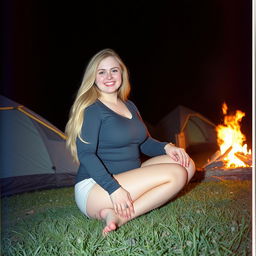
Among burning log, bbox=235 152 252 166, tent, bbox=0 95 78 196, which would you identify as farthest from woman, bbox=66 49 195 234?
tent, bbox=0 95 78 196

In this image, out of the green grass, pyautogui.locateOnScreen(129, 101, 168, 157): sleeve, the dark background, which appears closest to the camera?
the green grass

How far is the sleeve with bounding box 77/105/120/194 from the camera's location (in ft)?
6.31

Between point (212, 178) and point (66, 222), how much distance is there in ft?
7.28

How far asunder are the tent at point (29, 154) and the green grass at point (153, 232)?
1.18 metres

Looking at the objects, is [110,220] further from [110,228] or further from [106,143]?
[106,143]

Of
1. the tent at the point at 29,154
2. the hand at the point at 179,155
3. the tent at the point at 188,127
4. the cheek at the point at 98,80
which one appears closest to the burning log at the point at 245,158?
the hand at the point at 179,155

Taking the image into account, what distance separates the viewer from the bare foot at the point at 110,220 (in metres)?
1.79

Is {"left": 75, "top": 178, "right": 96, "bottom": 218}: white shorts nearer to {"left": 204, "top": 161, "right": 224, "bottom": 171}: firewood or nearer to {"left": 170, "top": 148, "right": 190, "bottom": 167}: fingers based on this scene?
{"left": 170, "top": 148, "right": 190, "bottom": 167}: fingers

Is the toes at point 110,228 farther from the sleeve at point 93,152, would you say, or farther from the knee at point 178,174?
the knee at point 178,174

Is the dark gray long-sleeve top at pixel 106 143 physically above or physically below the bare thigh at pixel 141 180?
above

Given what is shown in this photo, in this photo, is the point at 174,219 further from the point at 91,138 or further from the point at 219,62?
the point at 219,62

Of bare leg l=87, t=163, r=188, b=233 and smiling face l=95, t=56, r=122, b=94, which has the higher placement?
smiling face l=95, t=56, r=122, b=94

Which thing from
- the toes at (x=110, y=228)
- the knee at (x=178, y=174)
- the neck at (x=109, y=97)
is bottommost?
the toes at (x=110, y=228)

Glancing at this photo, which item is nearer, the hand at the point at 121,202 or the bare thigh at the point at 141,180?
the hand at the point at 121,202
